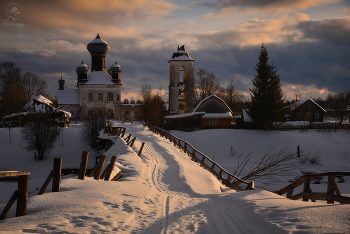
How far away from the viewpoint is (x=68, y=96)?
59.6m

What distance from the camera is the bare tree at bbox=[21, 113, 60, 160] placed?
1230 inches

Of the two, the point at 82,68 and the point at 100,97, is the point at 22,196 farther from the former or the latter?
the point at 82,68

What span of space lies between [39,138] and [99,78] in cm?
3038

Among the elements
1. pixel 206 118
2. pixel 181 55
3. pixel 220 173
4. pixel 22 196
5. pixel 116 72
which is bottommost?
pixel 220 173

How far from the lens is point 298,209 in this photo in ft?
18.2

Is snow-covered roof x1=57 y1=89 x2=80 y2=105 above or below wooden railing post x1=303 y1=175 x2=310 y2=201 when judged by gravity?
above

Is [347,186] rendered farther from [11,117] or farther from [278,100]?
[11,117]

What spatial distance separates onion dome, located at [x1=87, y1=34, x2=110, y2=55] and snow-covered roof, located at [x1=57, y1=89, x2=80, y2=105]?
9.49 metres

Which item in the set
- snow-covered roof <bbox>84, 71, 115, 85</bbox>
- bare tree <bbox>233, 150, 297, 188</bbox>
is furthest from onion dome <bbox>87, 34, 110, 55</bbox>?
bare tree <bbox>233, 150, 297, 188</bbox>

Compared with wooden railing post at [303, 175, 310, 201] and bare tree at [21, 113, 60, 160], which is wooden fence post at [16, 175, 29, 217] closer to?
wooden railing post at [303, 175, 310, 201]

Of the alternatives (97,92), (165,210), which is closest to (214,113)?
(97,92)

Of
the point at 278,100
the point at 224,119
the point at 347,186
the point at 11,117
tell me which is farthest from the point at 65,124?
the point at 347,186

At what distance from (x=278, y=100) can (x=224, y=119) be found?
8355mm

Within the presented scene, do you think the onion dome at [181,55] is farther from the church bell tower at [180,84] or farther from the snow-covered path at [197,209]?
the snow-covered path at [197,209]
